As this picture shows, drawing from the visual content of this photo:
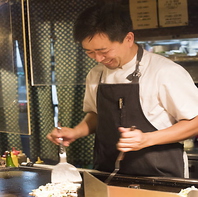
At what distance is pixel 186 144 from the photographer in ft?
10.3

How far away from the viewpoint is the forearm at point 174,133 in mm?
1942

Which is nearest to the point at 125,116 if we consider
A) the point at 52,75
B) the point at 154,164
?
the point at 154,164

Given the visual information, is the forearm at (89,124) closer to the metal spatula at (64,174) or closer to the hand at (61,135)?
the hand at (61,135)

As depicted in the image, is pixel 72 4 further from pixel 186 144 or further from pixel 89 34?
pixel 186 144

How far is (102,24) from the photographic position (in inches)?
81.4

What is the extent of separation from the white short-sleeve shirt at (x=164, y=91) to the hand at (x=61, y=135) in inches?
15.8

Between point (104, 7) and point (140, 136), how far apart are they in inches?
26.9

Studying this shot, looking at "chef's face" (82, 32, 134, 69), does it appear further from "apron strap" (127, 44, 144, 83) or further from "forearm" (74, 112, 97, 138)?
"forearm" (74, 112, 97, 138)

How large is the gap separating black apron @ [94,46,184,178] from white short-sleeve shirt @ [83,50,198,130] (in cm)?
3

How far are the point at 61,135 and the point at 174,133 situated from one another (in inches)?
24.3

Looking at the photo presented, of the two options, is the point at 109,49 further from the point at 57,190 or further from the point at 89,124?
the point at 57,190

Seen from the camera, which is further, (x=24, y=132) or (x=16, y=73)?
(x=16, y=73)

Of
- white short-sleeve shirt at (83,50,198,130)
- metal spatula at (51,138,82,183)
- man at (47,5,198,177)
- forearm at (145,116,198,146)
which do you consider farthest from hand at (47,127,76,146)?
forearm at (145,116,198,146)

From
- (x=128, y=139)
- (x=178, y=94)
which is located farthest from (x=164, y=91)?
(x=128, y=139)
